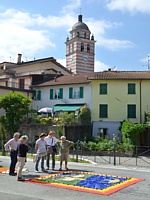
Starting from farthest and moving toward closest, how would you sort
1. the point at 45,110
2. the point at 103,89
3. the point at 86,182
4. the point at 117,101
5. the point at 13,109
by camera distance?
the point at 45,110 → the point at 103,89 → the point at 117,101 → the point at 13,109 → the point at 86,182

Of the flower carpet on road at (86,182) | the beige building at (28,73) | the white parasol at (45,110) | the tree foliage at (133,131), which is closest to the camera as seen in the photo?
the flower carpet on road at (86,182)

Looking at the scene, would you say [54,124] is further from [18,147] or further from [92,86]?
[18,147]

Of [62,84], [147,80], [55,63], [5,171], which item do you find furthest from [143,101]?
[5,171]

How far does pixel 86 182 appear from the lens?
11484 mm

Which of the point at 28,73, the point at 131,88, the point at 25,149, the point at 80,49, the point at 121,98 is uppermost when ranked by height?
the point at 80,49

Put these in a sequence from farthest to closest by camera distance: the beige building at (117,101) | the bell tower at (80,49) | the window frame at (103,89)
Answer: the bell tower at (80,49)
the window frame at (103,89)
the beige building at (117,101)

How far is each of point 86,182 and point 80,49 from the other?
63.1 meters

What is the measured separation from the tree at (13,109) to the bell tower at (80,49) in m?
37.3

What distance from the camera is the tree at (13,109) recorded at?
32.4 m

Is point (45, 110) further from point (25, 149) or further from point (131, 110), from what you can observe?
point (25, 149)

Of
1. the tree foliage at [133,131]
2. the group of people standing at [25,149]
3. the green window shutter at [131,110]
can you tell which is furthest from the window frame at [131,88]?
the group of people standing at [25,149]

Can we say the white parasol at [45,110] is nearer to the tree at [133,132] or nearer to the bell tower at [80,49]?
the tree at [133,132]

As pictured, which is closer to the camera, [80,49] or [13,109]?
[13,109]

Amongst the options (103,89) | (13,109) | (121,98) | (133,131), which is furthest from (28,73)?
(133,131)
